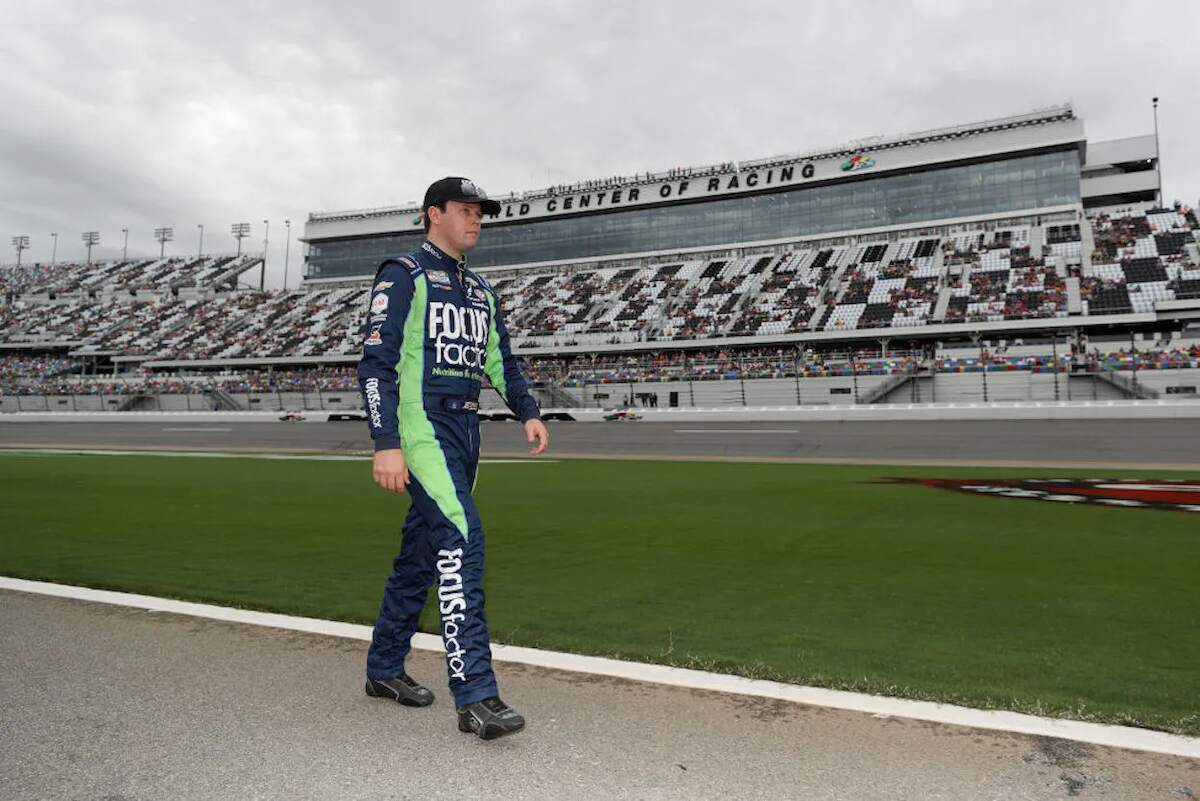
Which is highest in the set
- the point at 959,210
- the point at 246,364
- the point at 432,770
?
the point at 959,210

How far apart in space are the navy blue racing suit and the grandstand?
2997 centimetres

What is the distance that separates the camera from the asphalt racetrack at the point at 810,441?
49.3 ft

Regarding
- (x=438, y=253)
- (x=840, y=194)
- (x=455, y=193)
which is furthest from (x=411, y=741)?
(x=840, y=194)

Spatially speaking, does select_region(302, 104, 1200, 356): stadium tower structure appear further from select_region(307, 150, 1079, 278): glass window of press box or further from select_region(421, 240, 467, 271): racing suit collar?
select_region(421, 240, 467, 271): racing suit collar

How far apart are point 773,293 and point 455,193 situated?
46316mm

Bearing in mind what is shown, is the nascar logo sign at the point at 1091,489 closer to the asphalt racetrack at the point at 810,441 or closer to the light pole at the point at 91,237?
the asphalt racetrack at the point at 810,441

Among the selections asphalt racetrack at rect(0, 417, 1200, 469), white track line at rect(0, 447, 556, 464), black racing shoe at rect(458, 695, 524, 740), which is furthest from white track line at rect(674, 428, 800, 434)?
black racing shoe at rect(458, 695, 524, 740)

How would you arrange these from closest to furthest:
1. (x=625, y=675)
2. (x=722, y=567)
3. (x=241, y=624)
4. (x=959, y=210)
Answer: (x=625, y=675)
(x=241, y=624)
(x=722, y=567)
(x=959, y=210)

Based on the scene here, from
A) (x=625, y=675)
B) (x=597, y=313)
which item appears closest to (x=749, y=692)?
(x=625, y=675)

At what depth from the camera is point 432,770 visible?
7.26 ft

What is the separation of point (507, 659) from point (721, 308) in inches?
1788

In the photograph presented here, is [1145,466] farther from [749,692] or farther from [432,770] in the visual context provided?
[432,770]

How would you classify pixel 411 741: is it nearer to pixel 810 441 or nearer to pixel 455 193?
pixel 455 193

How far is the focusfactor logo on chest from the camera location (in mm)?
2917
